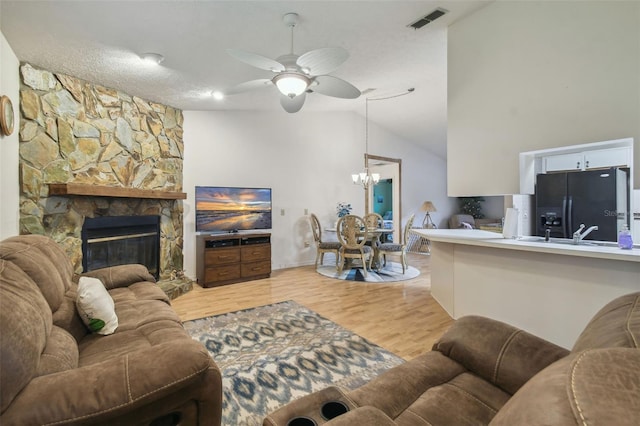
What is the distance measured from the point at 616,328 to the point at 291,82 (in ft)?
7.80

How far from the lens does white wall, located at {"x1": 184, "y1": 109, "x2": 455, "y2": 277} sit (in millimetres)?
4727

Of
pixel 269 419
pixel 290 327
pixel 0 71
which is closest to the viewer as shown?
pixel 269 419

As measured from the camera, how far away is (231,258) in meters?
4.50

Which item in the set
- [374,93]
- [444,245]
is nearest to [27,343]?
[444,245]

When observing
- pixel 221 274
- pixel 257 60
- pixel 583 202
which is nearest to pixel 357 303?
pixel 221 274

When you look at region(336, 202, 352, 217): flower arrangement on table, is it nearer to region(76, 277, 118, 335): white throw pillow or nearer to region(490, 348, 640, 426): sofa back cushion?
region(76, 277, 118, 335): white throw pillow

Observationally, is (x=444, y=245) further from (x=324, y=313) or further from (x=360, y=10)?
(x=360, y=10)

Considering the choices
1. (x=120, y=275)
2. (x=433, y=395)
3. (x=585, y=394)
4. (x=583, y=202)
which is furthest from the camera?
(x=120, y=275)

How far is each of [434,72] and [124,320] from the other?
14.8 ft

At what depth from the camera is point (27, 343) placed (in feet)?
3.29

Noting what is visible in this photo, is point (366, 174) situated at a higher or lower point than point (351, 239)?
higher

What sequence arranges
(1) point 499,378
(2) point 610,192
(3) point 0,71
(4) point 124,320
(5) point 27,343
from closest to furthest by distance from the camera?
1. (5) point 27,343
2. (1) point 499,378
3. (4) point 124,320
4. (2) point 610,192
5. (3) point 0,71

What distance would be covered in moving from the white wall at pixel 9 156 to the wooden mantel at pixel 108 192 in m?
0.31

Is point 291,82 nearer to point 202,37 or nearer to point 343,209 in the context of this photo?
point 202,37
